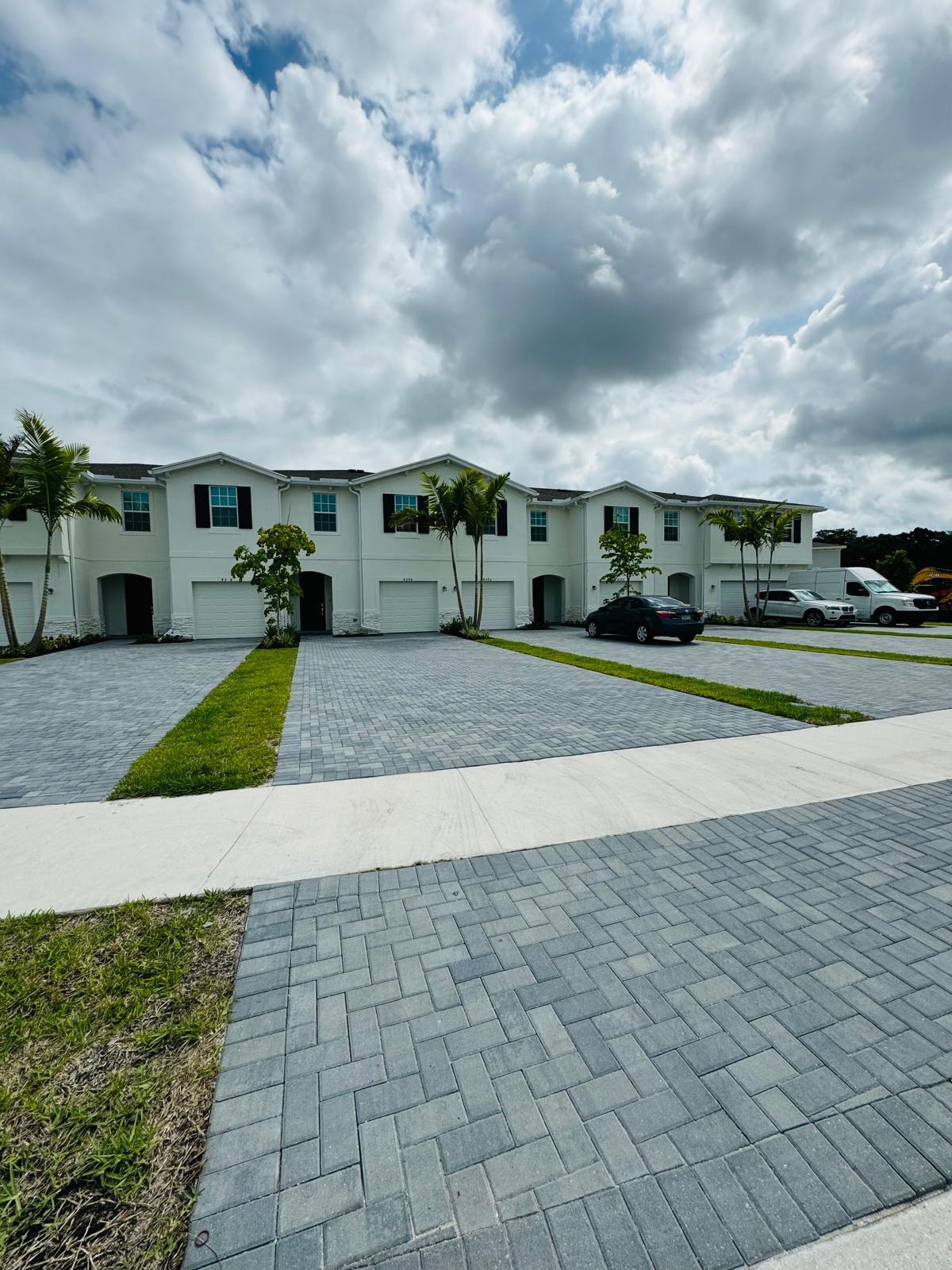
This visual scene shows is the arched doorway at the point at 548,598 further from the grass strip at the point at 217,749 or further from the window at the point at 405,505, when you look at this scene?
the grass strip at the point at 217,749

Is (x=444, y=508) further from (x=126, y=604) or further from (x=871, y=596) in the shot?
(x=871, y=596)

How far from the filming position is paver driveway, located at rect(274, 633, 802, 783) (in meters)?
6.09

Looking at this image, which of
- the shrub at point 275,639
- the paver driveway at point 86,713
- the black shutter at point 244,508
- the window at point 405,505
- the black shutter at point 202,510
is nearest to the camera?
the paver driveway at point 86,713

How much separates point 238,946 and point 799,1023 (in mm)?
2706

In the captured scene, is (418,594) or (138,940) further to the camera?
(418,594)

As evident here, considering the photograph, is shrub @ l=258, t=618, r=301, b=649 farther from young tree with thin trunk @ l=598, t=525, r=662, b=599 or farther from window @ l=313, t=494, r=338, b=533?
young tree with thin trunk @ l=598, t=525, r=662, b=599

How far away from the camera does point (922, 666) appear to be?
1197cm

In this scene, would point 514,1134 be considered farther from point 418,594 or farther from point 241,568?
point 418,594

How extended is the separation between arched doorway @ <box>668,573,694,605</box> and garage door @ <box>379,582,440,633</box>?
13.4 metres

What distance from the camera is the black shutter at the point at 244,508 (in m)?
21.1

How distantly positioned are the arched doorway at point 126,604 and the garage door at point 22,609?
2331 mm

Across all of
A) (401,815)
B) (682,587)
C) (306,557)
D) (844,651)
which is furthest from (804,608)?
(401,815)

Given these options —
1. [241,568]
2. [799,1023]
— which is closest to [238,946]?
[799,1023]

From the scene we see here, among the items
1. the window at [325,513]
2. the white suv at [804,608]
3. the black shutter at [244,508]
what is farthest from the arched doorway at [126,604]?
the white suv at [804,608]
